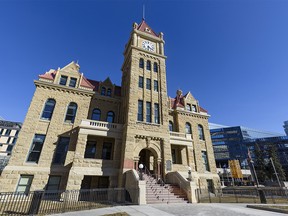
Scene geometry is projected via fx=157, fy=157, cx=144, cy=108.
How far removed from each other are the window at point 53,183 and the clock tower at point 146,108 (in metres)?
7.38

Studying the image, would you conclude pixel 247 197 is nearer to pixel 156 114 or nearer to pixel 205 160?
pixel 205 160

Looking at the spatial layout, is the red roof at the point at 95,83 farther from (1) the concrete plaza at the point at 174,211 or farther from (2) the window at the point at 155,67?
(1) the concrete plaza at the point at 174,211

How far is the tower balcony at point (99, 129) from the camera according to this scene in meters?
17.4

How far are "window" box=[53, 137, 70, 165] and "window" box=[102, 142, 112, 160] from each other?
4241 millimetres

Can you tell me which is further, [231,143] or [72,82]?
Result: [231,143]

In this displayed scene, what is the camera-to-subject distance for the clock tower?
17.9 metres

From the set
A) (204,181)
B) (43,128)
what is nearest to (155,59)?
(43,128)

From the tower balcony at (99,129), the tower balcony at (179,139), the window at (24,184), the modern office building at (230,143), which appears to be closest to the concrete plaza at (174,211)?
the tower balcony at (99,129)

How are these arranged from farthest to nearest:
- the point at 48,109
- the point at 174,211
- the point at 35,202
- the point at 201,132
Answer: the point at 201,132
the point at 48,109
the point at 174,211
the point at 35,202

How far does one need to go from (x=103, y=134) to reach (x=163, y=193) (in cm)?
884

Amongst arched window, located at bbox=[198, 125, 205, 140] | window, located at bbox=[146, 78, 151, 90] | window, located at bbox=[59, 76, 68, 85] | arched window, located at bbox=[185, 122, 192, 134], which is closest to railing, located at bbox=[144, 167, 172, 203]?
arched window, located at bbox=[185, 122, 192, 134]

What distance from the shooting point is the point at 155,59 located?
82.9 feet

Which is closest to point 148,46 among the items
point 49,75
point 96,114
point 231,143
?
point 96,114

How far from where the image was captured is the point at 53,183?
1675 centimetres
